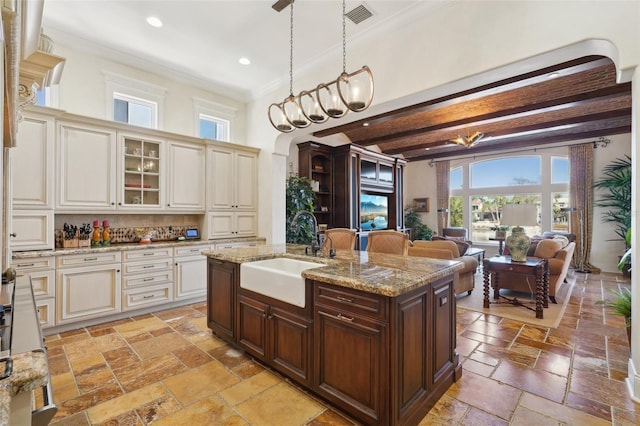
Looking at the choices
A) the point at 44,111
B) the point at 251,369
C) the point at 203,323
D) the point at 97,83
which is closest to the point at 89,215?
the point at 44,111

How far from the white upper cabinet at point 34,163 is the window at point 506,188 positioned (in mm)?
8996

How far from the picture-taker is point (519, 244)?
4031 mm

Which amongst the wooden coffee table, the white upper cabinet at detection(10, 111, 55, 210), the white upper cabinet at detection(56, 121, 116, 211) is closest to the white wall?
the white upper cabinet at detection(56, 121, 116, 211)

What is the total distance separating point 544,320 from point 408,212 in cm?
633

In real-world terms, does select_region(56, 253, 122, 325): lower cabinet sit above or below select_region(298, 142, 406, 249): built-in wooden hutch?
below

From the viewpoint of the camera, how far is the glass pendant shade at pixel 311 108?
9.18 ft

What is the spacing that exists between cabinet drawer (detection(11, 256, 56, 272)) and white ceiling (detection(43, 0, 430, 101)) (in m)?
2.61

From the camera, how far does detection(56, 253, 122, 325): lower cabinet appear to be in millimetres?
3338

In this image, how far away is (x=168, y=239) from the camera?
4613 mm

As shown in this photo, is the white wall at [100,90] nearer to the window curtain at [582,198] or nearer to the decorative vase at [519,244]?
the decorative vase at [519,244]

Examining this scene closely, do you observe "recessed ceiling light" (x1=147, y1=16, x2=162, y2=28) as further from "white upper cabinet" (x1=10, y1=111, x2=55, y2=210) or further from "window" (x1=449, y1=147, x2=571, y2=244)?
"window" (x1=449, y1=147, x2=571, y2=244)

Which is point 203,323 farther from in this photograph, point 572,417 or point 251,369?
point 572,417

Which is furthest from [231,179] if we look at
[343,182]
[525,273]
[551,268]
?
[551,268]

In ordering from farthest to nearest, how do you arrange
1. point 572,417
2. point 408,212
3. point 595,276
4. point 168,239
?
point 408,212
point 595,276
point 168,239
point 572,417
